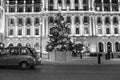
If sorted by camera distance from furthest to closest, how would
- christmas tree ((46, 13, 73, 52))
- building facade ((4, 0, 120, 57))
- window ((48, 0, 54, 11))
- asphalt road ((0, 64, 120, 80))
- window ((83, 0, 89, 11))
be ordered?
1. window ((83, 0, 89, 11))
2. window ((48, 0, 54, 11))
3. building facade ((4, 0, 120, 57))
4. christmas tree ((46, 13, 73, 52))
5. asphalt road ((0, 64, 120, 80))

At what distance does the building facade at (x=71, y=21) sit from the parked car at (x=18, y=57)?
35454mm

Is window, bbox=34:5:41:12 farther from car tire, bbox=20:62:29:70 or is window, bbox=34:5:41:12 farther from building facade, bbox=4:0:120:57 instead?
car tire, bbox=20:62:29:70

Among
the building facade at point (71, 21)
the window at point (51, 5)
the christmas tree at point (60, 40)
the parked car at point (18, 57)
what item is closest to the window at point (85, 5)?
the building facade at point (71, 21)

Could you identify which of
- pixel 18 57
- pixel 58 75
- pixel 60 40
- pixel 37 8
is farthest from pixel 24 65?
pixel 37 8

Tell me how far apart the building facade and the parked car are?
1396 inches

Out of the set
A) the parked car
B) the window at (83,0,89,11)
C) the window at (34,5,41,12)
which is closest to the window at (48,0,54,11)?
the window at (34,5,41,12)

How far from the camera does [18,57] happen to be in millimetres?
13719

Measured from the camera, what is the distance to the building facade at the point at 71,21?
5047cm

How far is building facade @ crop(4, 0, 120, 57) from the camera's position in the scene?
166 feet

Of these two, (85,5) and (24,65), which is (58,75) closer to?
(24,65)

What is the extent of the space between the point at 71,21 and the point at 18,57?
38.5m

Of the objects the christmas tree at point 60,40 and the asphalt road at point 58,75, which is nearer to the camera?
the asphalt road at point 58,75

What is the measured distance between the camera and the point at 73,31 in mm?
50469

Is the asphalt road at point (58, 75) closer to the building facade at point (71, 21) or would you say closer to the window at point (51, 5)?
the building facade at point (71, 21)
